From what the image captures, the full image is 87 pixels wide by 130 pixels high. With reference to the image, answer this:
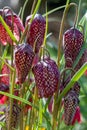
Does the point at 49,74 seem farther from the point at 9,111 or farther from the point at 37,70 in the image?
the point at 9,111

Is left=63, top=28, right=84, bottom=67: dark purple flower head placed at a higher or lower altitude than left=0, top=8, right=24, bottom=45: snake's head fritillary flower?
lower

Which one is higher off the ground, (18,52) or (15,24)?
(15,24)

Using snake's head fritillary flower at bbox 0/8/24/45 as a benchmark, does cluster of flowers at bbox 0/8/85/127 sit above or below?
below

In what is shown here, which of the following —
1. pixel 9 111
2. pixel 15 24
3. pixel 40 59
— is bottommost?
pixel 9 111

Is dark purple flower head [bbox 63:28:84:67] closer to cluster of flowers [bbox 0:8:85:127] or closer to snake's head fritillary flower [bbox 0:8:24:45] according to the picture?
cluster of flowers [bbox 0:8:85:127]

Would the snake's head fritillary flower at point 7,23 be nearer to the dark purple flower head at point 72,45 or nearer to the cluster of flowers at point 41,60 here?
the cluster of flowers at point 41,60

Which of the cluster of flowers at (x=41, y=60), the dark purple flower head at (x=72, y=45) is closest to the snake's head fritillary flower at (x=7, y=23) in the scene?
the cluster of flowers at (x=41, y=60)

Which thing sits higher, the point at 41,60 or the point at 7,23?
the point at 7,23

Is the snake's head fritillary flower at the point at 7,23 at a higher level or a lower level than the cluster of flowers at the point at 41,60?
higher

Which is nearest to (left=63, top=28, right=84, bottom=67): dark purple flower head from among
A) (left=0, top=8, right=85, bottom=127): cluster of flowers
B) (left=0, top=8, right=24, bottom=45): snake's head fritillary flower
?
(left=0, top=8, right=85, bottom=127): cluster of flowers

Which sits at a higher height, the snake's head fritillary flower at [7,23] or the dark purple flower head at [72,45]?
the snake's head fritillary flower at [7,23]

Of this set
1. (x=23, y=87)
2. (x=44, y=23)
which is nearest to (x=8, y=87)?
(x=23, y=87)
